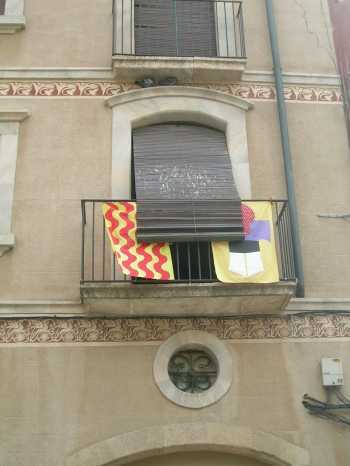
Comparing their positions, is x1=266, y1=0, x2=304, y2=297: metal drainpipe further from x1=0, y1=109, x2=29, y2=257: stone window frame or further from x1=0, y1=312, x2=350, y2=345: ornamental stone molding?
x1=0, y1=109, x2=29, y2=257: stone window frame

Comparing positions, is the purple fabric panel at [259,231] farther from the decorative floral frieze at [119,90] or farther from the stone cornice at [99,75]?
the stone cornice at [99,75]

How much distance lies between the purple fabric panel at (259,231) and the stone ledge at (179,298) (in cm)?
77

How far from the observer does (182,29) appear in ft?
37.3

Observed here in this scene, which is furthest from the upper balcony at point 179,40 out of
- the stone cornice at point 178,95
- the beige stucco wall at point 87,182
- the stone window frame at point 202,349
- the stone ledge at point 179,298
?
the stone window frame at point 202,349

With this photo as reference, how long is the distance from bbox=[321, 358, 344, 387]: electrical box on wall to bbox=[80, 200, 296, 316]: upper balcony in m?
0.91

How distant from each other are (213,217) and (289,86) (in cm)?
301

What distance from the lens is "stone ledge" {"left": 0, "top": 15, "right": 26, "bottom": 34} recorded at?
1086cm

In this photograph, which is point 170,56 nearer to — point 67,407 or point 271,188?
point 271,188

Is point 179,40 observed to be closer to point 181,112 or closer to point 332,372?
point 181,112

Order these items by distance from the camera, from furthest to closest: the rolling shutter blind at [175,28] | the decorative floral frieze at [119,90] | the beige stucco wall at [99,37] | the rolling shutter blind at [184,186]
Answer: the rolling shutter blind at [175,28]
the beige stucco wall at [99,37]
the decorative floral frieze at [119,90]
the rolling shutter blind at [184,186]

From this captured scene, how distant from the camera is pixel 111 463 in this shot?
812cm

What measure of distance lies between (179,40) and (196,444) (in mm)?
6563

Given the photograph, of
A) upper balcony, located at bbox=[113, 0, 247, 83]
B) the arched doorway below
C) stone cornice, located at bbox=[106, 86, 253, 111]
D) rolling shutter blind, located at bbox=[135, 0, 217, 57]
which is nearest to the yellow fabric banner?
stone cornice, located at bbox=[106, 86, 253, 111]

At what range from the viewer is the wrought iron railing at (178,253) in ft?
29.9
